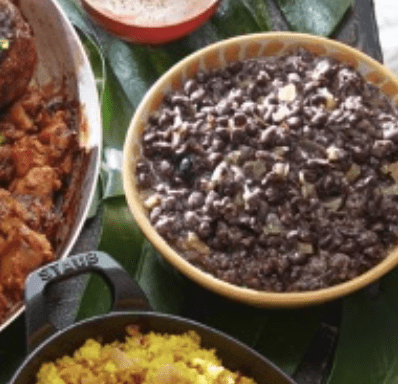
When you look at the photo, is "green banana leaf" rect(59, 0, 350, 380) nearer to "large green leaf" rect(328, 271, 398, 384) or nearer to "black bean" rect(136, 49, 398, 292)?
"large green leaf" rect(328, 271, 398, 384)

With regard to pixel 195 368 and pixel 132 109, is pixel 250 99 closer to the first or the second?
pixel 132 109

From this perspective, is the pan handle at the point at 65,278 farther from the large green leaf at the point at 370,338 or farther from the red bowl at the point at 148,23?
the red bowl at the point at 148,23

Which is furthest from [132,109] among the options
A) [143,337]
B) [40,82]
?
[143,337]

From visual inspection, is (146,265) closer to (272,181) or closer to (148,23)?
(272,181)

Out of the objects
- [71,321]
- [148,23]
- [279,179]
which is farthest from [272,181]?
[148,23]

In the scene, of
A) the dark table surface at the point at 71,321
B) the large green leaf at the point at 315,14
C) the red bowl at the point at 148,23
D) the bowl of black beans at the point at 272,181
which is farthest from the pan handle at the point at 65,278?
the large green leaf at the point at 315,14
